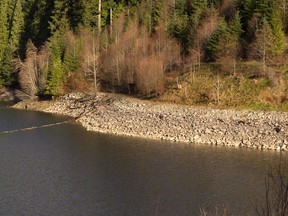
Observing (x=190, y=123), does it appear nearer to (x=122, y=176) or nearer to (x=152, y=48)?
(x=122, y=176)

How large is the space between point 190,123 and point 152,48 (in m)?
20.3

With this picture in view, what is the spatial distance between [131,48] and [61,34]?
46.2 feet

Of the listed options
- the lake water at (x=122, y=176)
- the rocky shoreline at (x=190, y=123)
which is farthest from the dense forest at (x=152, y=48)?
the lake water at (x=122, y=176)

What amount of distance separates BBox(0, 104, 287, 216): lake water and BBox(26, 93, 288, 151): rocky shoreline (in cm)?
148

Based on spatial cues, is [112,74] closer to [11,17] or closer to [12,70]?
[12,70]

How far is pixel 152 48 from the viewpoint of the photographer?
5366 cm

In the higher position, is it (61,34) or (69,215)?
(61,34)

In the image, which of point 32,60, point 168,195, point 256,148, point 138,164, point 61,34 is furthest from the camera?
point 61,34

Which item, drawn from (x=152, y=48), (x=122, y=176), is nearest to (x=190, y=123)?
(x=122, y=176)

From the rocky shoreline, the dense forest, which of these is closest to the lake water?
the rocky shoreline

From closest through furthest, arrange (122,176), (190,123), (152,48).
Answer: (122,176) < (190,123) < (152,48)

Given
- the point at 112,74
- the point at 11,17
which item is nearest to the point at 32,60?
the point at 112,74

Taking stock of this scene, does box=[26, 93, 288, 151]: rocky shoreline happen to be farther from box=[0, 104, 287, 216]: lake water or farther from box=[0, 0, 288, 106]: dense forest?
box=[0, 0, 288, 106]: dense forest

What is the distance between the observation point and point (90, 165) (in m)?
27.5
